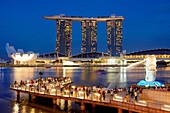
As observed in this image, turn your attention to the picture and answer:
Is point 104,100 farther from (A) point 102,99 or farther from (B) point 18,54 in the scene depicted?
(B) point 18,54

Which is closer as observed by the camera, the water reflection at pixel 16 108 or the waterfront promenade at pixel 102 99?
the waterfront promenade at pixel 102 99

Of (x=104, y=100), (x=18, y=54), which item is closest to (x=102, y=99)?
(x=104, y=100)

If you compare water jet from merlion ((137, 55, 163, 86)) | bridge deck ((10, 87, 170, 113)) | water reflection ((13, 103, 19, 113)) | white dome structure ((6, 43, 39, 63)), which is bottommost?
water reflection ((13, 103, 19, 113))

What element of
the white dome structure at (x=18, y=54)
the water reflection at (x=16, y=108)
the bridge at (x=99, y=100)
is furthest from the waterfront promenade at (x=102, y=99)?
the white dome structure at (x=18, y=54)

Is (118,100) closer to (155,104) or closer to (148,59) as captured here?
(155,104)

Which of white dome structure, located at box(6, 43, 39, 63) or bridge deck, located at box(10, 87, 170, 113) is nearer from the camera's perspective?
bridge deck, located at box(10, 87, 170, 113)

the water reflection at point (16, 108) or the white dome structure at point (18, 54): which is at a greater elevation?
the white dome structure at point (18, 54)

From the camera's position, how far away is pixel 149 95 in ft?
84.8

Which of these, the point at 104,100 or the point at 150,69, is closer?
the point at 104,100

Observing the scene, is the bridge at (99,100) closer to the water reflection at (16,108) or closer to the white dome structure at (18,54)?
the water reflection at (16,108)

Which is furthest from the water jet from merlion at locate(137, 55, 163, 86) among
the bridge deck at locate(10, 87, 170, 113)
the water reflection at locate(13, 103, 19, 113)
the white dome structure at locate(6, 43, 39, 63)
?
the white dome structure at locate(6, 43, 39, 63)

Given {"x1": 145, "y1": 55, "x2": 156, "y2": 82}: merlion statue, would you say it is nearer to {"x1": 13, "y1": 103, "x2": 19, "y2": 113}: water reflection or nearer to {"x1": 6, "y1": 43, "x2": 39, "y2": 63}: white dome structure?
{"x1": 13, "y1": 103, "x2": 19, "y2": 113}: water reflection

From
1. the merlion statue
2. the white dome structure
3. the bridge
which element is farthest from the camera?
the white dome structure

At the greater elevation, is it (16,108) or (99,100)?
(99,100)
